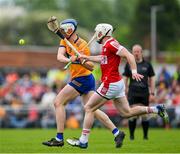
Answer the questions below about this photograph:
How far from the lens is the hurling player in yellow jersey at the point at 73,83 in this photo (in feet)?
56.4

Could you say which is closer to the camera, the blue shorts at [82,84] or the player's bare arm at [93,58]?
the player's bare arm at [93,58]

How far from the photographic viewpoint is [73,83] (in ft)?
57.2

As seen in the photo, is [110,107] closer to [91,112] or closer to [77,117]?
[77,117]

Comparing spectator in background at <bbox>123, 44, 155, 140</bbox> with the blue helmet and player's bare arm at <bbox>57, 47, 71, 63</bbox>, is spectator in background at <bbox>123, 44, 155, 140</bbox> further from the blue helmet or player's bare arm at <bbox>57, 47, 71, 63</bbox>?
player's bare arm at <bbox>57, 47, 71, 63</bbox>

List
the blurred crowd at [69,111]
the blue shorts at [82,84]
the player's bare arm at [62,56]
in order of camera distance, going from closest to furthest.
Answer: the player's bare arm at [62,56] < the blue shorts at [82,84] < the blurred crowd at [69,111]

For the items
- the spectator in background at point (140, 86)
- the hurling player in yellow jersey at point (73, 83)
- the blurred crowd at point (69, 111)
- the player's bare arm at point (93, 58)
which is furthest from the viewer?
the blurred crowd at point (69, 111)

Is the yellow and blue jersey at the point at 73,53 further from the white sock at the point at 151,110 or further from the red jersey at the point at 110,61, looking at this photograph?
the white sock at the point at 151,110

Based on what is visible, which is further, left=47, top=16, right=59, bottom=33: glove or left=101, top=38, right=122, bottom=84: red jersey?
left=47, top=16, right=59, bottom=33: glove

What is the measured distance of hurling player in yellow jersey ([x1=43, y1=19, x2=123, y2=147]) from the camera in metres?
17.2

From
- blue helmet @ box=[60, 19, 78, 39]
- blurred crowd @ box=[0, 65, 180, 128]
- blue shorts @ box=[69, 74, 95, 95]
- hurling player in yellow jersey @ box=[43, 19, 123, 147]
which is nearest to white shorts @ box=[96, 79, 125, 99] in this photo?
hurling player in yellow jersey @ box=[43, 19, 123, 147]

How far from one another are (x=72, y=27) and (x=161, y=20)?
8891cm

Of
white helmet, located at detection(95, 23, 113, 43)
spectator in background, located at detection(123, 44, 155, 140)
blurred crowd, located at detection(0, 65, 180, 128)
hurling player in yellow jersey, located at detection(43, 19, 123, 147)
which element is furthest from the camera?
blurred crowd, located at detection(0, 65, 180, 128)

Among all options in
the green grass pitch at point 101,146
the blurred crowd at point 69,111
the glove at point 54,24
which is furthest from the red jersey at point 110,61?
the blurred crowd at point 69,111

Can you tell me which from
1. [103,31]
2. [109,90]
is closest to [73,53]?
[103,31]
